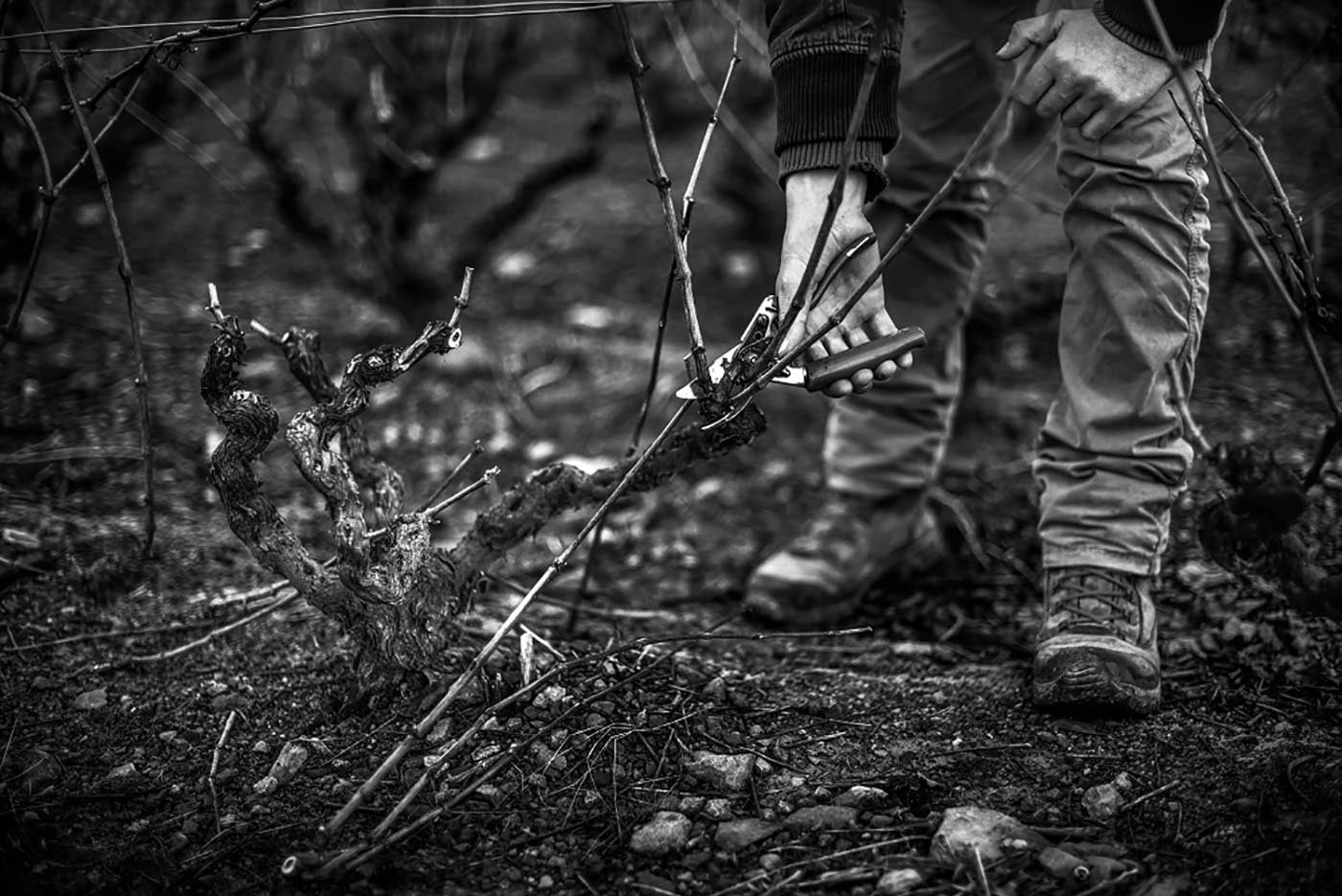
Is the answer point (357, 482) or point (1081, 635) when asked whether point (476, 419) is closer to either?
point (357, 482)

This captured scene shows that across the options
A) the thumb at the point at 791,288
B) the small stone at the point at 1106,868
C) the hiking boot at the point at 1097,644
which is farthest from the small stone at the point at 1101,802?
the thumb at the point at 791,288

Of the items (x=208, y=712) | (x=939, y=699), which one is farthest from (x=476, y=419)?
(x=939, y=699)

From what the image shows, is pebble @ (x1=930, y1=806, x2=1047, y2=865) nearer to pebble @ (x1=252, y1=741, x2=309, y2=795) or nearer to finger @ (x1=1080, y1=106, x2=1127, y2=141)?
pebble @ (x1=252, y1=741, x2=309, y2=795)

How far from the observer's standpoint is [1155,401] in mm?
1816

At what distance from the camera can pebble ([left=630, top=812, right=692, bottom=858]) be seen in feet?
4.87

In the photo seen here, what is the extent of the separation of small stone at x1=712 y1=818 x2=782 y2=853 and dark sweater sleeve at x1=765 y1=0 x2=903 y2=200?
3.32ft

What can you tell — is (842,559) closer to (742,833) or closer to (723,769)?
(723,769)

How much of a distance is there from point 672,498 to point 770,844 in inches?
69.0

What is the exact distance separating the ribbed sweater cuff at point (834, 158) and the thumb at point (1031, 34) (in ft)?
0.82

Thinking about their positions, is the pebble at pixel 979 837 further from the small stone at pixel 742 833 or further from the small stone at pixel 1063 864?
the small stone at pixel 742 833

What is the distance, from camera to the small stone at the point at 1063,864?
1.38 m

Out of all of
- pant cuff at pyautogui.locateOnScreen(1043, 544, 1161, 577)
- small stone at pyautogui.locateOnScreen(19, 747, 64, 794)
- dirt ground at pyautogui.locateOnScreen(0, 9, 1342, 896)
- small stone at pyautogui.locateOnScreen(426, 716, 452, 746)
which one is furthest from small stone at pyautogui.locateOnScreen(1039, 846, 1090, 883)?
small stone at pyautogui.locateOnScreen(19, 747, 64, 794)

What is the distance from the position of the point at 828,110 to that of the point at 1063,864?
1157 millimetres

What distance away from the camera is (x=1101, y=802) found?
153 cm
